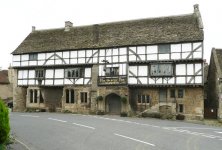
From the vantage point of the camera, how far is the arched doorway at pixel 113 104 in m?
36.5

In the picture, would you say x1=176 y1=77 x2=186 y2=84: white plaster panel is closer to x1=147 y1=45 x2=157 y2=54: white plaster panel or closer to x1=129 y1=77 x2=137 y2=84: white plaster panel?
x1=147 y1=45 x2=157 y2=54: white plaster panel

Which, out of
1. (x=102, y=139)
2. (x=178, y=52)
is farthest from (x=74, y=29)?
(x=102, y=139)

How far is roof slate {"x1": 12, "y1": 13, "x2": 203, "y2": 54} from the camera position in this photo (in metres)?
34.3

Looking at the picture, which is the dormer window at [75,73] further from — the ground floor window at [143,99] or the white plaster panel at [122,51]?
the ground floor window at [143,99]

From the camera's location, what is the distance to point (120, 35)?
37.6 m

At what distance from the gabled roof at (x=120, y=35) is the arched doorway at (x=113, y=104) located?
6.47 metres

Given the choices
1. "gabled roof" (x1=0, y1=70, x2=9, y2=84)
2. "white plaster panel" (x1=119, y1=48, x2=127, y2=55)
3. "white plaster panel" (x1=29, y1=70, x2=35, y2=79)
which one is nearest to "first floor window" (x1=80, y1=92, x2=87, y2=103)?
"white plaster panel" (x1=119, y1=48, x2=127, y2=55)

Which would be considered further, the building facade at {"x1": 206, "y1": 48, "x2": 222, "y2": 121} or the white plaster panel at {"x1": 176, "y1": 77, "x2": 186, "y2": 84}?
the building facade at {"x1": 206, "y1": 48, "x2": 222, "y2": 121}

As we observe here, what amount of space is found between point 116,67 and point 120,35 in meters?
4.51

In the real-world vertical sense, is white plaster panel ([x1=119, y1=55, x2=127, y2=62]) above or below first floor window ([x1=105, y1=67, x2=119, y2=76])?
above

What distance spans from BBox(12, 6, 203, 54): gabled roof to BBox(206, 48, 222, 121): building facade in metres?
5.88

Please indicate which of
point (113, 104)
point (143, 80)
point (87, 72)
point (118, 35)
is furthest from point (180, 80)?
point (87, 72)

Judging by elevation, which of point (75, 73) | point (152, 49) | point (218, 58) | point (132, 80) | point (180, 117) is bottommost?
point (180, 117)

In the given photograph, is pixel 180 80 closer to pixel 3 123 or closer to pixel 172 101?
pixel 172 101
